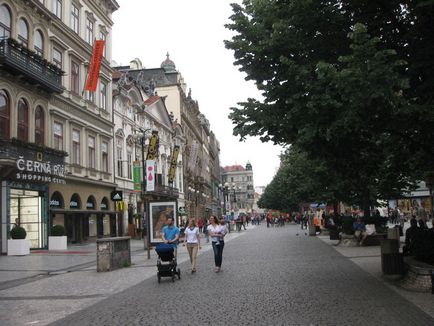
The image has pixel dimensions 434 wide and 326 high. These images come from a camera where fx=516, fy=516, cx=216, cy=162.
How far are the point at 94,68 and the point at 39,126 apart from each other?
6859 mm

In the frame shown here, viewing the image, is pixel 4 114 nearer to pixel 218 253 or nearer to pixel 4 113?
pixel 4 113

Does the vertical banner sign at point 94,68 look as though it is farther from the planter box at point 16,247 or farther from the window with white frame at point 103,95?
the planter box at point 16,247

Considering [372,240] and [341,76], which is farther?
[372,240]

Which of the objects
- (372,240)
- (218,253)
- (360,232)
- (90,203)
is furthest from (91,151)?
(218,253)

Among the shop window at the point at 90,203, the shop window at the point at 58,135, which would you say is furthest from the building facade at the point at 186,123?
the shop window at the point at 58,135

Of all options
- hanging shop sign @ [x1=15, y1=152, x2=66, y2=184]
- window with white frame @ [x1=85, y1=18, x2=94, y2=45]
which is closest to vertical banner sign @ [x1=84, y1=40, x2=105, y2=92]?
window with white frame @ [x1=85, y1=18, x2=94, y2=45]

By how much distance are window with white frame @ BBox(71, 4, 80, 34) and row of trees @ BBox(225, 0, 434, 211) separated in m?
24.7

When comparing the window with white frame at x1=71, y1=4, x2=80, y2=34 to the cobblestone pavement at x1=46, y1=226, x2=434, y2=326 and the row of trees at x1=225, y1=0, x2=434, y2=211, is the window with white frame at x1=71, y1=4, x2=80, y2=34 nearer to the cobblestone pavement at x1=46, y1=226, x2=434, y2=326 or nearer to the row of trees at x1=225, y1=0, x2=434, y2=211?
the cobblestone pavement at x1=46, y1=226, x2=434, y2=326

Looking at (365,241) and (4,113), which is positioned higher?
(4,113)

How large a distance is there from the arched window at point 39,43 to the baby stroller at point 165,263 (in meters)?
19.3

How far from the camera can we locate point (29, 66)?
26234mm

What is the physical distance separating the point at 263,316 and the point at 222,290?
325 cm

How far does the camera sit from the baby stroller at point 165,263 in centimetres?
1369

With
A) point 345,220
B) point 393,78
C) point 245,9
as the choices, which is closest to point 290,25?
point 245,9
